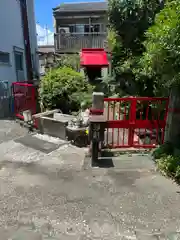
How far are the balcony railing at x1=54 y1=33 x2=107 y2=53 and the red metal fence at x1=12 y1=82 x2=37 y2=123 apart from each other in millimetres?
8017

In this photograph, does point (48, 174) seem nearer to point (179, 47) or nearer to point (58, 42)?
point (179, 47)

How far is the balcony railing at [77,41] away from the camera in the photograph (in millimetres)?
14195

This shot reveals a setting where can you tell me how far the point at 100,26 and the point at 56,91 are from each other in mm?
11944

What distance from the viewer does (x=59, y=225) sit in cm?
261

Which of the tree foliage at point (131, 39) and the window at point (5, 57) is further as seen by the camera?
the window at point (5, 57)

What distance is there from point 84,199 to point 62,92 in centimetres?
458

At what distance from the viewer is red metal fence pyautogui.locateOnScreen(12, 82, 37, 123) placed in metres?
6.63

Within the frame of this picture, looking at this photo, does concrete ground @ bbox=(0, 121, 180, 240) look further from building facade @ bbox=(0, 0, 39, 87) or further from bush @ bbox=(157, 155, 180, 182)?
building facade @ bbox=(0, 0, 39, 87)

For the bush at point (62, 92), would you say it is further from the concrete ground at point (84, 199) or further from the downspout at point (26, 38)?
the downspout at point (26, 38)

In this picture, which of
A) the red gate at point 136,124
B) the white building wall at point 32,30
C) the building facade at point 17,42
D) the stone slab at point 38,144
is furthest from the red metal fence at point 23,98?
the white building wall at point 32,30

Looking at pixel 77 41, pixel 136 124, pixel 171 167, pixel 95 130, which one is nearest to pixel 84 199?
pixel 95 130

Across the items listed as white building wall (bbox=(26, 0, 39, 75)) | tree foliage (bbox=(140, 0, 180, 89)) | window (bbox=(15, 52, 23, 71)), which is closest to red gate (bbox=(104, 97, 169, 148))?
tree foliage (bbox=(140, 0, 180, 89))

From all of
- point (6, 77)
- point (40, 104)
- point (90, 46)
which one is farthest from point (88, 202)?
point (90, 46)

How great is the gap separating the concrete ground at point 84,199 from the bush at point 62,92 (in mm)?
2851
